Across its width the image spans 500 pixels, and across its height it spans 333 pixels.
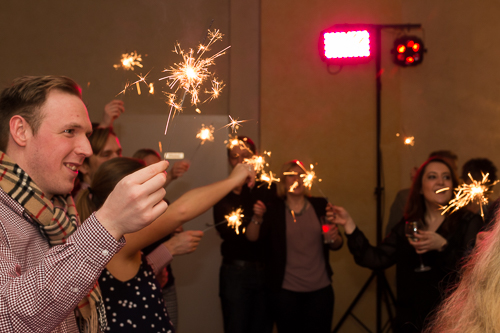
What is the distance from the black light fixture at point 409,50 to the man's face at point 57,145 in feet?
12.3

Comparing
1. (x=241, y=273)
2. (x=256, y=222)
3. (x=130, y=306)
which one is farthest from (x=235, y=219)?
(x=130, y=306)

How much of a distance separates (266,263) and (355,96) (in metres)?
2.15

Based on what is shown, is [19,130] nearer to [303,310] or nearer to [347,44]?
[303,310]

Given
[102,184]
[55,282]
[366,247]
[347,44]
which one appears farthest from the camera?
[347,44]

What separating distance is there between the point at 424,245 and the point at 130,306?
5.48 ft

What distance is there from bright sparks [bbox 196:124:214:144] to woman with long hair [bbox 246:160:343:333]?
4.36ft

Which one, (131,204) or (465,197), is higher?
(131,204)

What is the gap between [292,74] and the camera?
4.20 m

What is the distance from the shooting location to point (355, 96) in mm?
4250

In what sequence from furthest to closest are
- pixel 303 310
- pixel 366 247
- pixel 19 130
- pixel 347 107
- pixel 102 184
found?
pixel 347 107, pixel 303 310, pixel 366 247, pixel 102 184, pixel 19 130

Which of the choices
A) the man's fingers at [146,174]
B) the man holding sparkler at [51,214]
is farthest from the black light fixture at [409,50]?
the man's fingers at [146,174]

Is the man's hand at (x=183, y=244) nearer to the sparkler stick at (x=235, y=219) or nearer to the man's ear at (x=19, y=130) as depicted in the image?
the sparkler stick at (x=235, y=219)

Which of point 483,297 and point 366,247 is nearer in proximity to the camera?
point 483,297

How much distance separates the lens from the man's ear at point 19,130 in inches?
42.5
